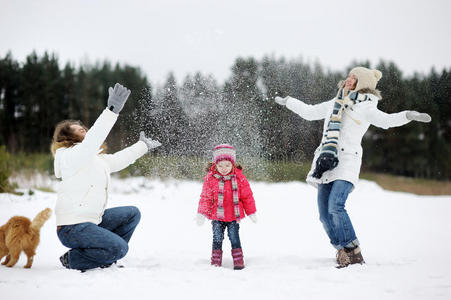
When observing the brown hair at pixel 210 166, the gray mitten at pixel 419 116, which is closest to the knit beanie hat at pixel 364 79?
the gray mitten at pixel 419 116

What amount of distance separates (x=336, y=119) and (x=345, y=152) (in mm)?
277

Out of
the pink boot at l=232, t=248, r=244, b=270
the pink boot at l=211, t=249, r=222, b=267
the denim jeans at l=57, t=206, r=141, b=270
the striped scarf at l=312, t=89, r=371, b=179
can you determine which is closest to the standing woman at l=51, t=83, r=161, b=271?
the denim jeans at l=57, t=206, r=141, b=270

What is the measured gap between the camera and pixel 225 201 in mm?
3443

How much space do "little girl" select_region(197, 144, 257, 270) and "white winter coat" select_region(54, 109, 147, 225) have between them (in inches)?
32.5

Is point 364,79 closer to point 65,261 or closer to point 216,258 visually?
point 216,258

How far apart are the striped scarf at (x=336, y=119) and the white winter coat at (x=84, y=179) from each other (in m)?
1.67

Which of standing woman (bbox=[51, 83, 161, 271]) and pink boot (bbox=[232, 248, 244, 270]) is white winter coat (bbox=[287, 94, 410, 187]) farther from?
standing woman (bbox=[51, 83, 161, 271])

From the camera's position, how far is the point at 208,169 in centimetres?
365

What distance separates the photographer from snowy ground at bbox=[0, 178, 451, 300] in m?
2.56

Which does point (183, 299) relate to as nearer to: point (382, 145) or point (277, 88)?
point (277, 88)

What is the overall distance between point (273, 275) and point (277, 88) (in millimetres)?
4209

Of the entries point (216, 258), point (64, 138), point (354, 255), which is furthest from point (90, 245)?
point (354, 255)

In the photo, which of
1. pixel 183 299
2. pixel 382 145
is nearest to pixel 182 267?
pixel 183 299

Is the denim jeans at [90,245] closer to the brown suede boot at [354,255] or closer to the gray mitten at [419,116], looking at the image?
the brown suede boot at [354,255]
